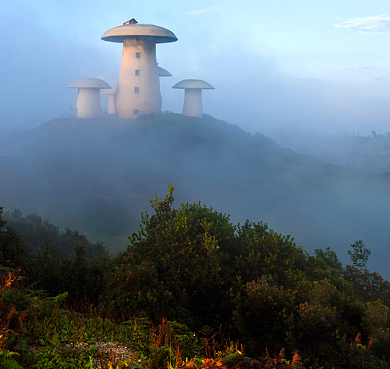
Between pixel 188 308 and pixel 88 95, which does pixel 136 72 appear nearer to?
pixel 88 95

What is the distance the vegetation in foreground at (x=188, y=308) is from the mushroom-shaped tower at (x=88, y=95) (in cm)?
5360

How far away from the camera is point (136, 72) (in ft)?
193

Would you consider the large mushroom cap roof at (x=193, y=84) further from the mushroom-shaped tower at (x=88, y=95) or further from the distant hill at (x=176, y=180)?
the mushroom-shaped tower at (x=88, y=95)

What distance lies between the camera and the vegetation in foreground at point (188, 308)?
5672 mm

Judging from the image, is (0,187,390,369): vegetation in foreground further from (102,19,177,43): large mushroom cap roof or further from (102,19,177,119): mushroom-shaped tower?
(102,19,177,119): mushroom-shaped tower

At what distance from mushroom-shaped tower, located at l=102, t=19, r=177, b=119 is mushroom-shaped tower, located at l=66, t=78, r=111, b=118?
3684mm

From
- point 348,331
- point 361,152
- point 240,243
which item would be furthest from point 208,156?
point 361,152

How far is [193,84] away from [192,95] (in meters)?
2.26

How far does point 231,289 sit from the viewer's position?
967 cm

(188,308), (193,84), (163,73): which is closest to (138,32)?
(163,73)

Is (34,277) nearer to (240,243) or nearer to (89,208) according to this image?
(240,243)

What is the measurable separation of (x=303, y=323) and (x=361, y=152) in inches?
6029

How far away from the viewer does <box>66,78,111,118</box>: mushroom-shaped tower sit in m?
60.6

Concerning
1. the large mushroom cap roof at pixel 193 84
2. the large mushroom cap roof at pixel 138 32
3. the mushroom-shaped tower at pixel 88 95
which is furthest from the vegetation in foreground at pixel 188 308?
the large mushroom cap roof at pixel 193 84
